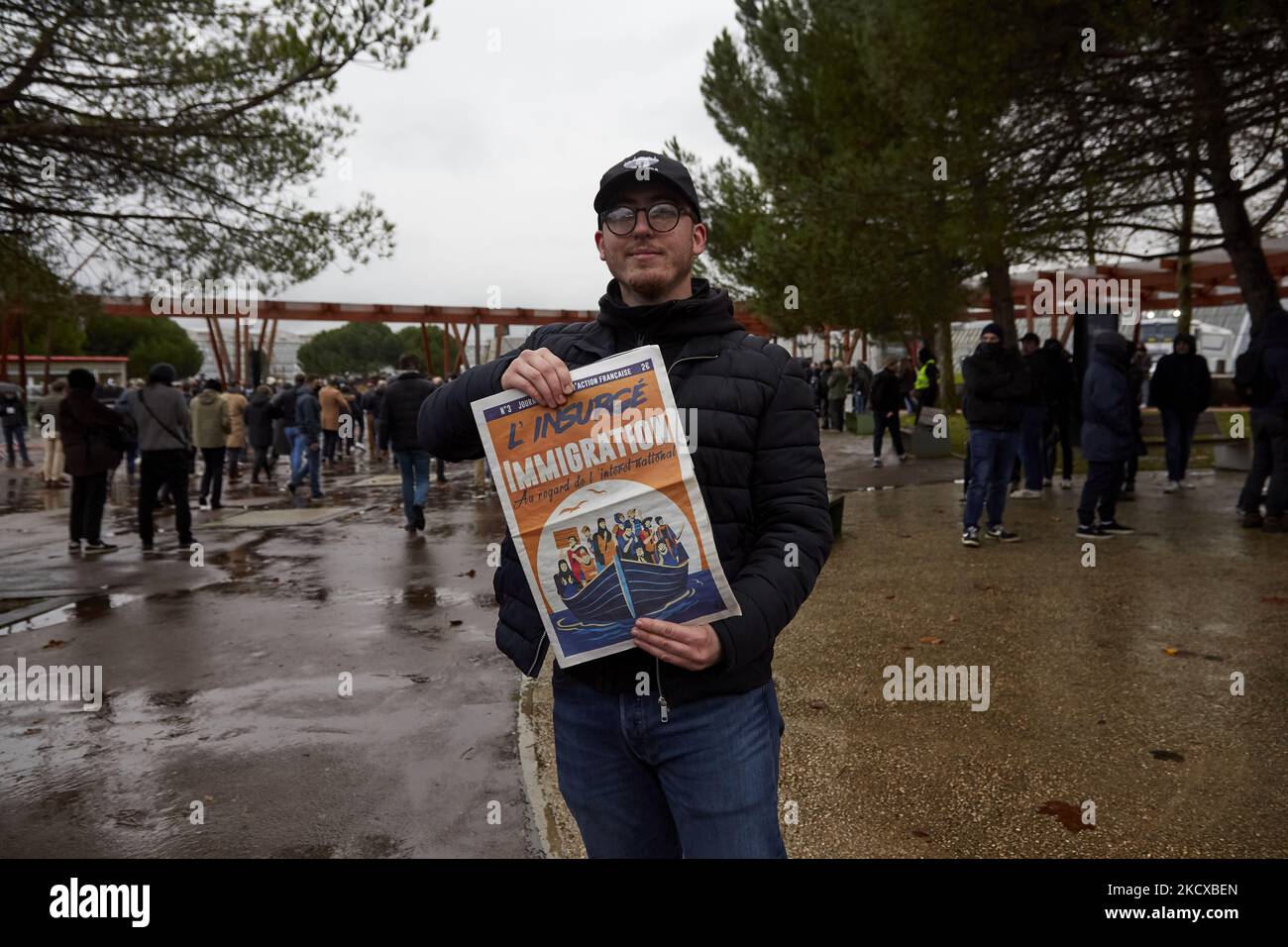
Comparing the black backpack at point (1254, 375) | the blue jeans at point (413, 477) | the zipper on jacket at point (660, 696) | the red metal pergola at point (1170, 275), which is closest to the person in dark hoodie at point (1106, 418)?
the black backpack at point (1254, 375)

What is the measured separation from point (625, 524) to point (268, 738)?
11.7 ft

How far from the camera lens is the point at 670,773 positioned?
73.7 inches

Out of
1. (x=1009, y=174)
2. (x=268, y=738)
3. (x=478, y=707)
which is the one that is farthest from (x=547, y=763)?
(x=1009, y=174)

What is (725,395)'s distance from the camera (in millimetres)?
1904

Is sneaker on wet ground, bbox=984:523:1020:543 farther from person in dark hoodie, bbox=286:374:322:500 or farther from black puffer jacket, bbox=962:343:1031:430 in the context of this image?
person in dark hoodie, bbox=286:374:322:500

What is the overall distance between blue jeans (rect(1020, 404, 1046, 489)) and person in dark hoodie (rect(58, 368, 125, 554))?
10.0 meters

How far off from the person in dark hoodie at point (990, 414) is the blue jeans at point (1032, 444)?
202cm

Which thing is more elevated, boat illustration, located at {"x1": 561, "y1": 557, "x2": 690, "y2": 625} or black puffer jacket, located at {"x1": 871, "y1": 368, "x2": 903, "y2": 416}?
black puffer jacket, located at {"x1": 871, "y1": 368, "x2": 903, "y2": 416}

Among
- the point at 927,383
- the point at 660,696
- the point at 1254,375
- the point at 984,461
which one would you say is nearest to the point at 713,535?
the point at 660,696

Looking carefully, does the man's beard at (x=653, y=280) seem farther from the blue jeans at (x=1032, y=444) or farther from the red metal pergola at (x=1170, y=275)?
the red metal pergola at (x=1170, y=275)

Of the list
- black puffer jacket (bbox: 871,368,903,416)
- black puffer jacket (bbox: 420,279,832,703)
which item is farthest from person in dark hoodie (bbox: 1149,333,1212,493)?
black puffer jacket (bbox: 420,279,832,703)

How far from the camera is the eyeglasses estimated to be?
1921 millimetres

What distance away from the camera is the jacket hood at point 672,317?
6.36 feet
